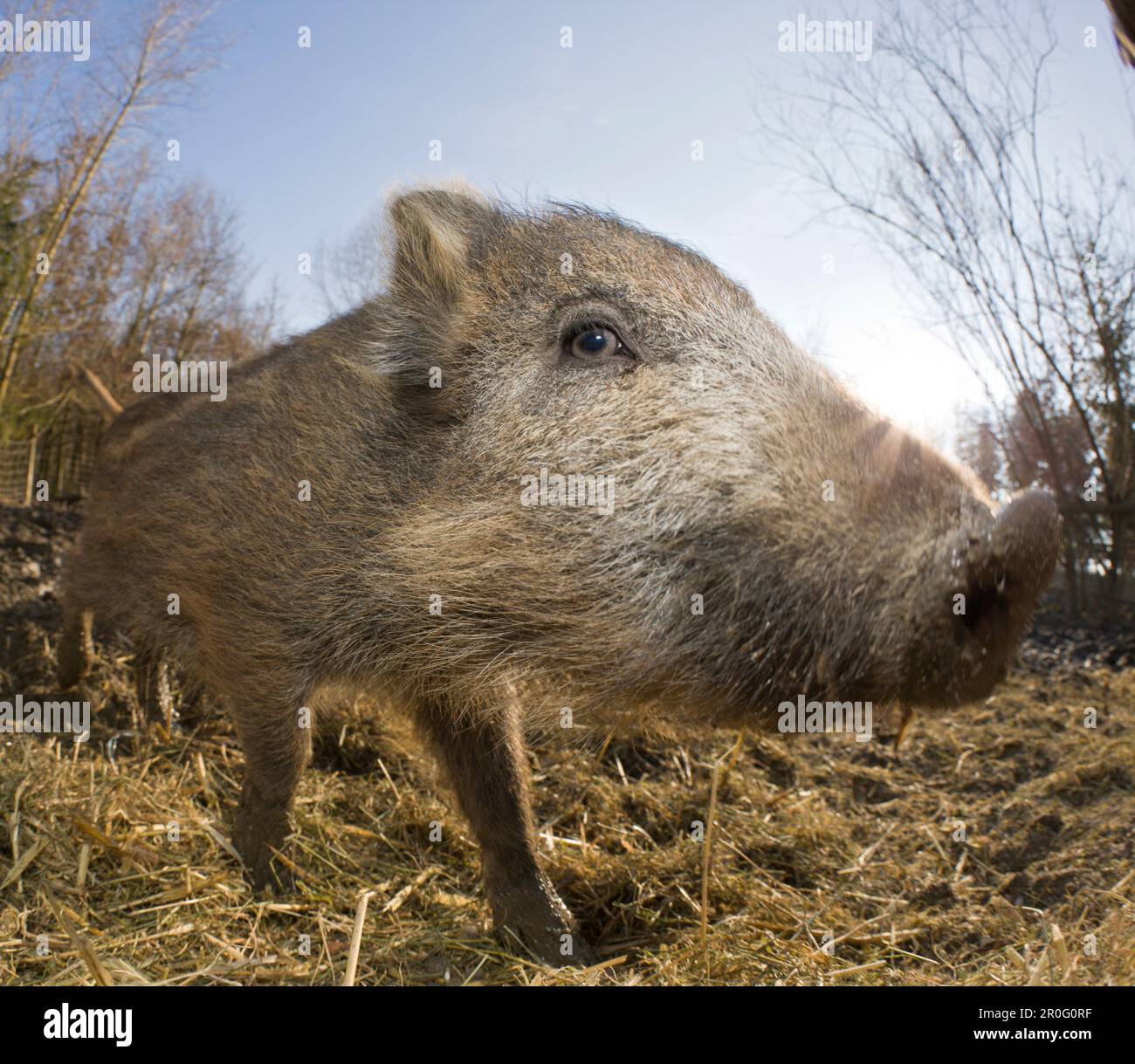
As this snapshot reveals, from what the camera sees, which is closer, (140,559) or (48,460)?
(140,559)

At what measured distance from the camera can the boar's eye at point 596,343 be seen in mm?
2701

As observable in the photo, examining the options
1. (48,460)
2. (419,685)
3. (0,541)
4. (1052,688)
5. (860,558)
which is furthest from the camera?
(48,460)

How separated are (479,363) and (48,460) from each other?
13.5 metres

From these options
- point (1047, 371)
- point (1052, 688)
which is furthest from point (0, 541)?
point (1047, 371)

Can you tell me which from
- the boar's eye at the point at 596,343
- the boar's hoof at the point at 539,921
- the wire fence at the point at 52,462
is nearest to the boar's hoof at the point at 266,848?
the boar's hoof at the point at 539,921

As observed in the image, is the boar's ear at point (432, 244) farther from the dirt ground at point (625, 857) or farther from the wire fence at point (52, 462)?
the wire fence at point (52, 462)

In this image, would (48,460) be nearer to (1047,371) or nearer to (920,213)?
(920,213)

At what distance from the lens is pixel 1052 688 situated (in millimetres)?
6184

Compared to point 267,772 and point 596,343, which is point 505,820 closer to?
point 267,772

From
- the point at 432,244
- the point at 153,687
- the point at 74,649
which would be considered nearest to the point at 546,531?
the point at 432,244

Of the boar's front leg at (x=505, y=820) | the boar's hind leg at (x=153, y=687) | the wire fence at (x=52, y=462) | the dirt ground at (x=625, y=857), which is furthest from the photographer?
the wire fence at (x=52, y=462)

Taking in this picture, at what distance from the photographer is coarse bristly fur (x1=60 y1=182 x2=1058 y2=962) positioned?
2012 mm

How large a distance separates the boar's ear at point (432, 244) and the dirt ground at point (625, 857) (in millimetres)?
2013

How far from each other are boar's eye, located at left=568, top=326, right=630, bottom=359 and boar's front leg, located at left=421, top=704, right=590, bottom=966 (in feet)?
4.67
